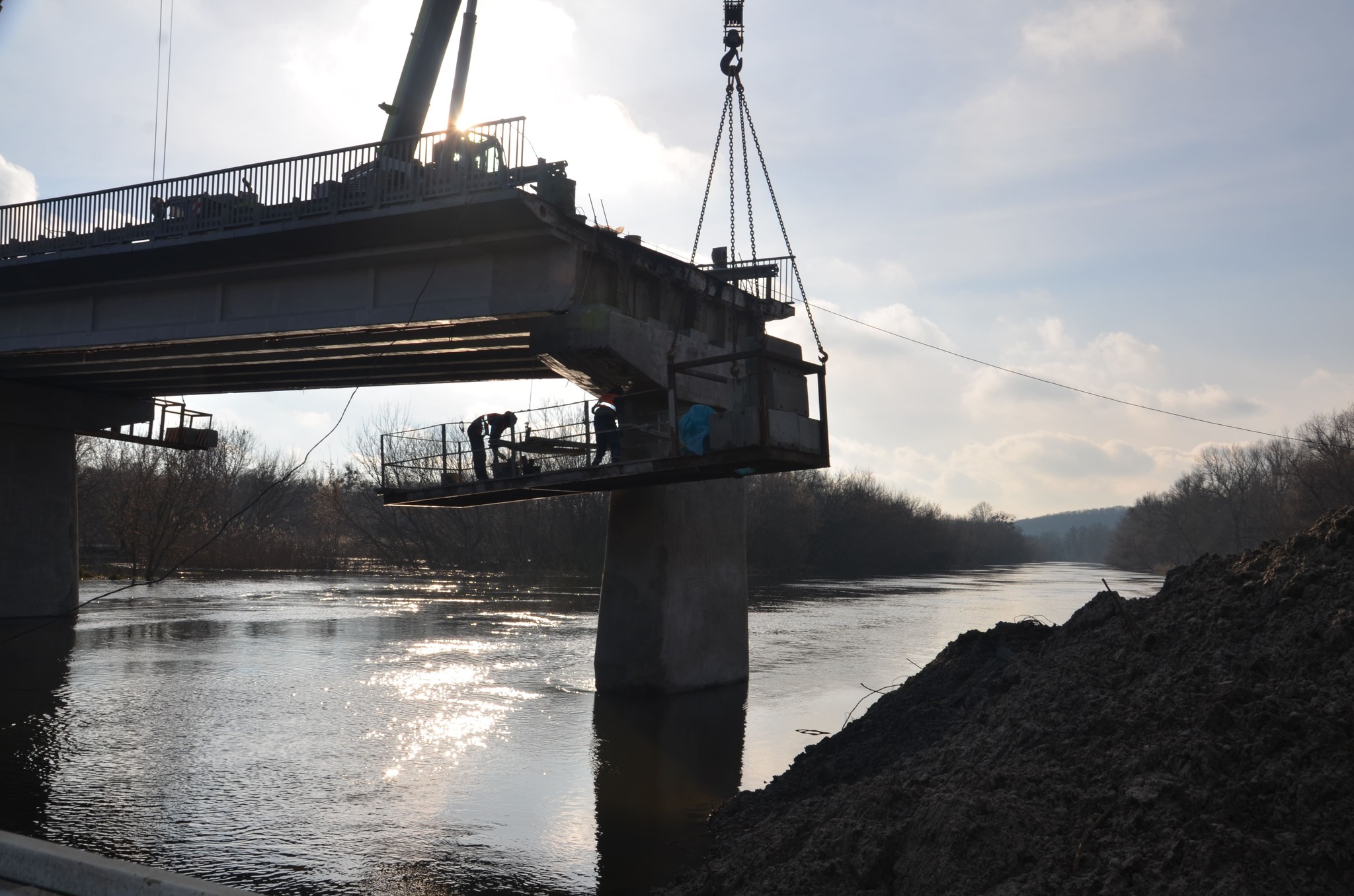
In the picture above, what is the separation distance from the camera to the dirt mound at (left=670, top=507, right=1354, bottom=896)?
582 cm

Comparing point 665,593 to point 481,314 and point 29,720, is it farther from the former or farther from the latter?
point 29,720

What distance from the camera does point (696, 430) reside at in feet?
53.4

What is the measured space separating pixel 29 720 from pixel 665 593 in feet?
34.5

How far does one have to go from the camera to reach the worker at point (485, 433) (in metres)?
20.1

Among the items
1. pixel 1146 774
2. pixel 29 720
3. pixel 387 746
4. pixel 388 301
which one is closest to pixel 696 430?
pixel 387 746

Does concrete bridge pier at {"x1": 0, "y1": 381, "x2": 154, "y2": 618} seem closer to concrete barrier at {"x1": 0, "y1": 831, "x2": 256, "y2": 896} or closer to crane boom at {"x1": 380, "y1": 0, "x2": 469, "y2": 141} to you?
crane boom at {"x1": 380, "y1": 0, "x2": 469, "y2": 141}

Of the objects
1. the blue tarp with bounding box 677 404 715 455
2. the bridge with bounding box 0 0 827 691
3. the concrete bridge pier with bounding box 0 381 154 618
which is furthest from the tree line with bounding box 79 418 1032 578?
the blue tarp with bounding box 677 404 715 455

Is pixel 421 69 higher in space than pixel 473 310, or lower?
higher

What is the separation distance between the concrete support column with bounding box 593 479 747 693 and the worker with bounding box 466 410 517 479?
252 cm

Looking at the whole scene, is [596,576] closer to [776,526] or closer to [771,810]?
[776,526]

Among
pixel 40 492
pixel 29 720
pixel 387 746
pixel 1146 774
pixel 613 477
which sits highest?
pixel 40 492

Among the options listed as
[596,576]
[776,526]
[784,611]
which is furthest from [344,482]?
[784,611]

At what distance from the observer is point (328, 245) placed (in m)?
19.3

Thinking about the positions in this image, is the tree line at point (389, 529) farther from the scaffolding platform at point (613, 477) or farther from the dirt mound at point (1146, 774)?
the dirt mound at point (1146, 774)
